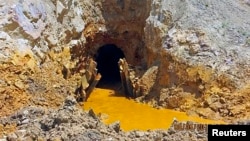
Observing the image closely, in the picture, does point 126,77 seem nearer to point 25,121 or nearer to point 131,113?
point 131,113

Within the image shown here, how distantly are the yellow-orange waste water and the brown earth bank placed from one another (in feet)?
1.10

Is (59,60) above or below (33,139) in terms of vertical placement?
above

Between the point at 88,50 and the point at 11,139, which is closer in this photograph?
the point at 11,139

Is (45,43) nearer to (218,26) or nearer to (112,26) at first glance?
(112,26)

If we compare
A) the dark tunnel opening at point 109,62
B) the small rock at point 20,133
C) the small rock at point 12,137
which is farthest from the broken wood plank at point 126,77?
the small rock at point 12,137

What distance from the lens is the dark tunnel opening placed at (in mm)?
18812

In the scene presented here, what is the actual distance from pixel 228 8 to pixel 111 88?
5173mm

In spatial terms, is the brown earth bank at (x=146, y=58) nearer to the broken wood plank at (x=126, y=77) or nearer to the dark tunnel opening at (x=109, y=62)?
the broken wood plank at (x=126, y=77)

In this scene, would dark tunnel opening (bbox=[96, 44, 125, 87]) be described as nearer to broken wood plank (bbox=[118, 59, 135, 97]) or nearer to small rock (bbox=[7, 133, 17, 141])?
broken wood plank (bbox=[118, 59, 135, 97])

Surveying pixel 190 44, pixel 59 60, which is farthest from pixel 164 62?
pixel 59 60

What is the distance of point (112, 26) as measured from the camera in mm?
17078

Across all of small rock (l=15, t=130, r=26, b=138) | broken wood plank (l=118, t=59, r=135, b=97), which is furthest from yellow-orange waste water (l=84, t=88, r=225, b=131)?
small rock (l=15, t=130, r=26, b=138)

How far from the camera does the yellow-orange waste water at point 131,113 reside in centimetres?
1223

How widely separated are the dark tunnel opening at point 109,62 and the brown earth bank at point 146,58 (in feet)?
7.09
